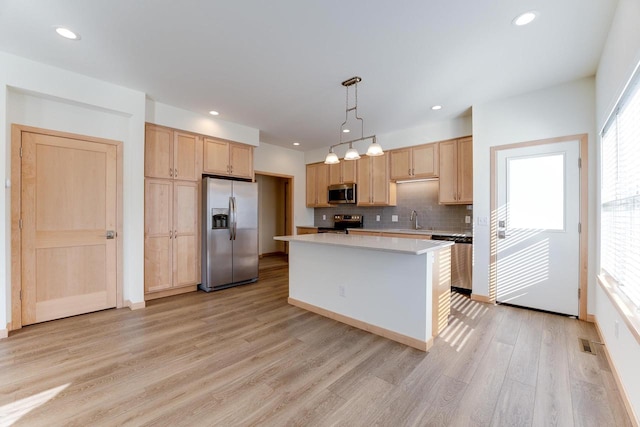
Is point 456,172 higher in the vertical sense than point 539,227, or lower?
higher

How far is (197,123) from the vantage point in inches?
165

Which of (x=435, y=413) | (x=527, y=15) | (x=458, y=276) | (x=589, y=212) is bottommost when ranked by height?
(x=435, y=413)

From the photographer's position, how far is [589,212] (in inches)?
117

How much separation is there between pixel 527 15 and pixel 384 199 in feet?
11.2

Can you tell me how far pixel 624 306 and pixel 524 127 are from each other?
7.71 feet

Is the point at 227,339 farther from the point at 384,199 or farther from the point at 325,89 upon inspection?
the point at 384,199

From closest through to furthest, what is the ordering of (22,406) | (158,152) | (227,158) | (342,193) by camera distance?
(22,406)
(158,152)
(227,158)
(342,193)

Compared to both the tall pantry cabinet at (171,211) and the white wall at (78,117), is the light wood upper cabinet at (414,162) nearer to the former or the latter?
the tall pantry cabinet at (171,211)

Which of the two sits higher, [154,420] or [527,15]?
[527,15]

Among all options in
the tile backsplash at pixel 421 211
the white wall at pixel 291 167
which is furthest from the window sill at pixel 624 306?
the white wall at pixel 291 167

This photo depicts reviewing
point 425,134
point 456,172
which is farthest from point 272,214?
point 456,172

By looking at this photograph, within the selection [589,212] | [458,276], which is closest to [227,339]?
[458,276]

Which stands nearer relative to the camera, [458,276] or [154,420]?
[154,420]

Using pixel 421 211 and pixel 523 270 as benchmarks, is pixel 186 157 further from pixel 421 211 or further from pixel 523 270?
pixel 523 270
